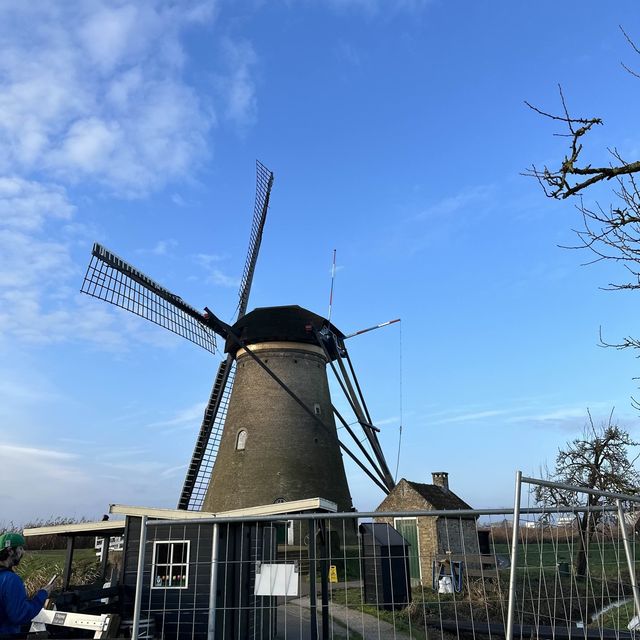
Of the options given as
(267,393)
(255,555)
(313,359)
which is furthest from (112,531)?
(313,359)

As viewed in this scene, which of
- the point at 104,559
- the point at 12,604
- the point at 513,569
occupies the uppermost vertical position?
the point at 513,569

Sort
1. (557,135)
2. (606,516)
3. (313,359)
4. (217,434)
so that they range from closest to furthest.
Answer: (557,135) → (606,516) → (313,359) → (217,434)

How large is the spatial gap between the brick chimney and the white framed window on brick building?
13115mm

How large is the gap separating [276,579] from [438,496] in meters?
15.6

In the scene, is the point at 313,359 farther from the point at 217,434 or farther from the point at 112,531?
the point at 112,531

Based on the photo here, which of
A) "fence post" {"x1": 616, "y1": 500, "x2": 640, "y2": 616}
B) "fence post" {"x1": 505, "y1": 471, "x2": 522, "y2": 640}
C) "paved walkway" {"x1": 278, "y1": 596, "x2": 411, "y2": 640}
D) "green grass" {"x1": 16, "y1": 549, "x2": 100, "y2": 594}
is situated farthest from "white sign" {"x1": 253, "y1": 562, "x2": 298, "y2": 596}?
"green grass" {"x1": 16, "y1": 549, "x2": 100, "y2": 594}

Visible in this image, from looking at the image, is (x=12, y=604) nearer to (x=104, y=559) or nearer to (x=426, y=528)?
(x=104, y=559)

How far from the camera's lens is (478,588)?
43.4 ft

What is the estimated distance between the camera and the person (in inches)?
158

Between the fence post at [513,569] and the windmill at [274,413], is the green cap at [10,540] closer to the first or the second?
the fence post at [513,569]

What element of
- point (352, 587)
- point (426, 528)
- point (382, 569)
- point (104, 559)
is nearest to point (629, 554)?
point (382, 569)

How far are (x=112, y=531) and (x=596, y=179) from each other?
1174cm

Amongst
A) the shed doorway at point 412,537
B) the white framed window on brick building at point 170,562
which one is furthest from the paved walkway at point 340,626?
the shed doorway at point 412,537

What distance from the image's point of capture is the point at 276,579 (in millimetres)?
5309
